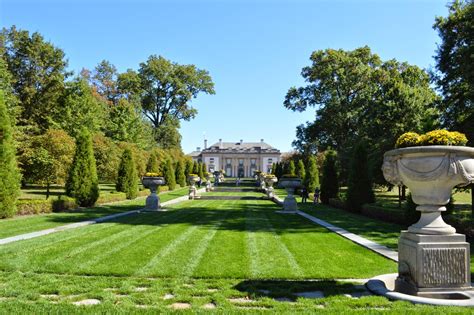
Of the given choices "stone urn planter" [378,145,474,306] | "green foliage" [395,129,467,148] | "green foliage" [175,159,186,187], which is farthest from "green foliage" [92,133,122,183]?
"stone urn planter" [378,145,474,306]

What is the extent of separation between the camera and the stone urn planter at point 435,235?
511 cm

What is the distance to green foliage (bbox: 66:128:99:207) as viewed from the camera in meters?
21.0

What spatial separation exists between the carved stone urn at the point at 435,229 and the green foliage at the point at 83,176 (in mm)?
18994

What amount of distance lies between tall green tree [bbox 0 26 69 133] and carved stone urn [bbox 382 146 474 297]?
32.7 metres

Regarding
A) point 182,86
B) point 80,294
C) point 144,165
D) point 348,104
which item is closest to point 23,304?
point 80,294

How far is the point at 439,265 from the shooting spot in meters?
5.26

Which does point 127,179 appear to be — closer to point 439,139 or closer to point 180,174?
point 180,174

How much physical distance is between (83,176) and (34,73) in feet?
57.7

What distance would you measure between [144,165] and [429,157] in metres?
34.7

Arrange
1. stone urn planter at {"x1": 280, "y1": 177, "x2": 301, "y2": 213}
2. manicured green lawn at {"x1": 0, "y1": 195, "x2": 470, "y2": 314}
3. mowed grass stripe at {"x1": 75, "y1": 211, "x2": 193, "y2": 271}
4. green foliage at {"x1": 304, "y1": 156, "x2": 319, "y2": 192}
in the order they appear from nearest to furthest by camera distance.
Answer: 1. manicured green lawn at {"x1": 0, "y1": 195, "x2": 470, "y2": 314}
2. mowed grass stripe at {"x1": 75, "y1": 211, "x2": 193, "y2": 271}
3. stone urn planter at {"x1": 280, "y1": 177, "x2": 301, "y2": 213}
4. green foliage at {"x1": 304, "y1": 156, "x2": 319, "y2": 192}

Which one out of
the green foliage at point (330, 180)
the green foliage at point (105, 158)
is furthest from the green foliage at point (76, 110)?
the green foliage at point (330, 180)

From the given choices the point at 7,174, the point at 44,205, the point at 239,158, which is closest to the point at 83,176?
the point at 44,205

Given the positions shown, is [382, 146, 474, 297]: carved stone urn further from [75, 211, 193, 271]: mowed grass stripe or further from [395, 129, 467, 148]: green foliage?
[75, 211, 193, 271]: mowed grass stripe

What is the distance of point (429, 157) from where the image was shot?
517 cm
